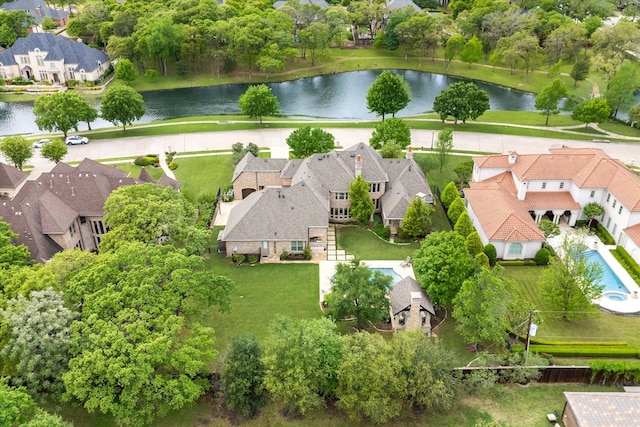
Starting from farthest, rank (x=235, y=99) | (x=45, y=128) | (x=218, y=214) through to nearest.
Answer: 1. (x=235, y=99)
2. (x=45, y=128)
3. (x=218, y=214)

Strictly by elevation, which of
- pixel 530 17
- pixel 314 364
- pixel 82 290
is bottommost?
pixel 314 364

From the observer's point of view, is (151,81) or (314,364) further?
(151,81)

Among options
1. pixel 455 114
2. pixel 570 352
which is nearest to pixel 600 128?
pixel 455 114

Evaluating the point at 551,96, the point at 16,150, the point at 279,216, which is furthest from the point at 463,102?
the point at 16,150

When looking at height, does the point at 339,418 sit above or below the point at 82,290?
below

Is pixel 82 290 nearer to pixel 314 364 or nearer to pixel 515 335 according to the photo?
pixel 314 364

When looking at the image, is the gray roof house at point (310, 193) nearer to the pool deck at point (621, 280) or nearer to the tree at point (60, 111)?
the pool deck at point (621, 280)
